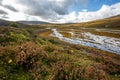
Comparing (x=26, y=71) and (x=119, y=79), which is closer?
(x=26, y=71)

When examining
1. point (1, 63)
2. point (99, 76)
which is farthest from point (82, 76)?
point (1, 63)

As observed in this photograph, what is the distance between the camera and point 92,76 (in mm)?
7469

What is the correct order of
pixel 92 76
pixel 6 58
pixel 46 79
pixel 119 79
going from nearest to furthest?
pixel 46 79, pixel 92 76, pixel 6 58, pixel 119 79

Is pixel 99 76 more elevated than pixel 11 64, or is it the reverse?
pixel 11 64

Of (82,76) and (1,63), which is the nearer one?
(82,76)

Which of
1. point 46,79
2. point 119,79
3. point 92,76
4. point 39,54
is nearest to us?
point 46,79

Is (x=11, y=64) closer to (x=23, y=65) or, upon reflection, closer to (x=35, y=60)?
(x=23, y=65)

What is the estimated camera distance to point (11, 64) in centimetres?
779

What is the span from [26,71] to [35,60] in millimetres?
986

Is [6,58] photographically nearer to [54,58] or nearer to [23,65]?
[23,65]

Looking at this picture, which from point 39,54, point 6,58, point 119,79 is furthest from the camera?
point 119,79

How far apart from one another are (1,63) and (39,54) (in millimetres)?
2058

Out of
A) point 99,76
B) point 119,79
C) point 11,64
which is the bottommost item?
point 119,79

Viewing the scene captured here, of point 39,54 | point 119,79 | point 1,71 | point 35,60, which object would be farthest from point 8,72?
point 119,79
